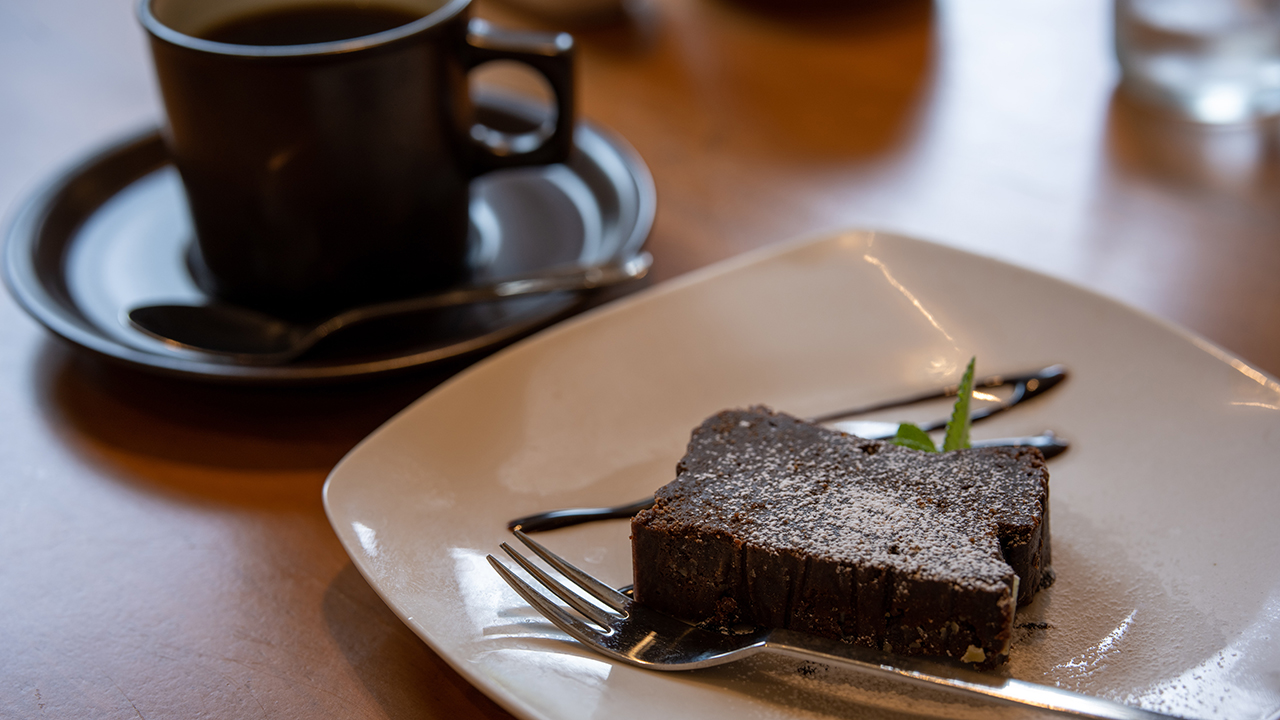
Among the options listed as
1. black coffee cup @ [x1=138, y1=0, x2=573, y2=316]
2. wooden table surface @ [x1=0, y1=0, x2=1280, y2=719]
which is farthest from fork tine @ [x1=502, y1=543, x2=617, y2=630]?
black coffee cup @ [x1=138, y1=0, x2=573, y2=316]

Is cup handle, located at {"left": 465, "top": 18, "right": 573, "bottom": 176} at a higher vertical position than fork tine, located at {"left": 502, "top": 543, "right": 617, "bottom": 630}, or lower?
higher

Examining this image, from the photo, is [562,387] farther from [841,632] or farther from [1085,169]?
[1085,169]

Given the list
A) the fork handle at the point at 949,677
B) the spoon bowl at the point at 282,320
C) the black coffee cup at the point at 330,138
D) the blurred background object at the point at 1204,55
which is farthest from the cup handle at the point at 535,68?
the blurred background object at the point at 1204,55

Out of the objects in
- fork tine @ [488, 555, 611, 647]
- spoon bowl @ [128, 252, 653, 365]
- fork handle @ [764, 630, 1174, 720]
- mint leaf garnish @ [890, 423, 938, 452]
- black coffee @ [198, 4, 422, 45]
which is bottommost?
fork handle @ [764, 630, 1174, 720]

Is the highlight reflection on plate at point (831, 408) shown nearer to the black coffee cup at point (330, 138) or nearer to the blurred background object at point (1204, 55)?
the black coffee cup at point (330, 138)

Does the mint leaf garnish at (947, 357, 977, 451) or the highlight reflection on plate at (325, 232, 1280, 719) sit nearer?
the highlight reflection on plate at (325, 232, 1280, 719)

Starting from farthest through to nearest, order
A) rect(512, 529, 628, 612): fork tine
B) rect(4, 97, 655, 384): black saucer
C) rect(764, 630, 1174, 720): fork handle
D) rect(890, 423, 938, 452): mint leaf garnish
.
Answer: rect(4, 97, 655, 384): black saucer
rect(890, 423, 938, 452): mint leaf garnish
rect(512, 529, 628, 612): fork tine
rect(764, 630, 1174, 720): fork handle

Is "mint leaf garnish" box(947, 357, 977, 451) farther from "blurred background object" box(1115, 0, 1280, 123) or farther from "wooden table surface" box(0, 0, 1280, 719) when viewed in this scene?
"blurred background object" box(1115, 0, 1280, 123)

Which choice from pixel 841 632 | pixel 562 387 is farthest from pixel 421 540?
pixel 841 632
